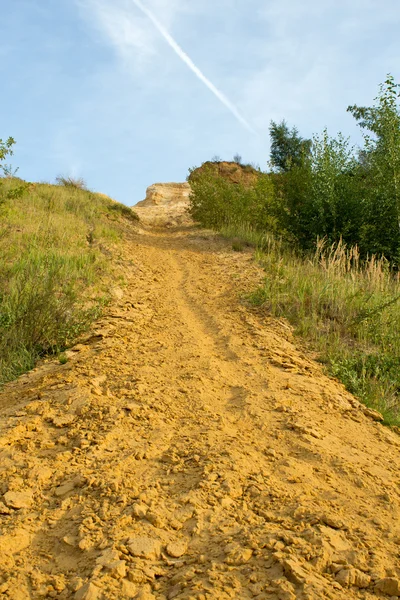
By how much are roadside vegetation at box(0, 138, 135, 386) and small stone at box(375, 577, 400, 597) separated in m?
4.52

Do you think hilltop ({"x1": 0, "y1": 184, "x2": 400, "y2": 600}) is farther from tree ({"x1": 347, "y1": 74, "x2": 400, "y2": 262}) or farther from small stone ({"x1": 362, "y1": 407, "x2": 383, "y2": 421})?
tree ({"x1": 347, "y1": 74, "x2": 400, "y2": 262})

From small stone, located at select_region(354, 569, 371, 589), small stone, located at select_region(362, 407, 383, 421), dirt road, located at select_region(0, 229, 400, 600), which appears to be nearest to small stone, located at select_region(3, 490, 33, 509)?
dirt road, located at select_region(0, 229, 400, 600)

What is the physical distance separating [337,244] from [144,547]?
11.9 m

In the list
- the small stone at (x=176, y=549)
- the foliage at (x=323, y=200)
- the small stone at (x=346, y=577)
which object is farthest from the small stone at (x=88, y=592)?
the foliage at (x=323, y=200)

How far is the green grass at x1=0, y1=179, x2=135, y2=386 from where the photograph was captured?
21.3ft

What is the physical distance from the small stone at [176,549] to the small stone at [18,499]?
101cm

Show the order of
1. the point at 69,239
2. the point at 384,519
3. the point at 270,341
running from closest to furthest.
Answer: the point at 384,519 < the point at 270,341 < the point at 69,239

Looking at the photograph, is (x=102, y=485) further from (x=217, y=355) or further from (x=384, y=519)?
(x=217, y=355)

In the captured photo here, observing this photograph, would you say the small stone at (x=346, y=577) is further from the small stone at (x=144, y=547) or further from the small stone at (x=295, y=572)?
the small stone at (x=144, y=547)

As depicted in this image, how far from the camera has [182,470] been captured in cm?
345

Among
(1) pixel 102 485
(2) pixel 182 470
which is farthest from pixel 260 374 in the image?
(1) pixel 102 485

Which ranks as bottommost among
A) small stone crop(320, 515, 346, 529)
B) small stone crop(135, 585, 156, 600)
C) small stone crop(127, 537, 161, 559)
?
small stone crop(135, 585, 156, 600)

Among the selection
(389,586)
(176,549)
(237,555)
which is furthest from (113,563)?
(389,586)

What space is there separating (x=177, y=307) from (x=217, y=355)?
2.36 metres
